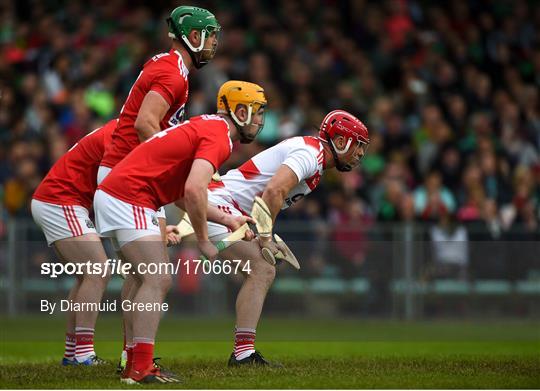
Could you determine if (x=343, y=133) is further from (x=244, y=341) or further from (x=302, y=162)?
(x=244, y=341)

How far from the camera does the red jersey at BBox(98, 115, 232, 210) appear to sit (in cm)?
998

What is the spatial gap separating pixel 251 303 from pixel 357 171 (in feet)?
32.6

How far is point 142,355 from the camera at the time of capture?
31.9ft

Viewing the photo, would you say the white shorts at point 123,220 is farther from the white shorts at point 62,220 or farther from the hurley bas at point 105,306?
the white shorts at point 62,220

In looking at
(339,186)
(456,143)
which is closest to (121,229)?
(339,186)

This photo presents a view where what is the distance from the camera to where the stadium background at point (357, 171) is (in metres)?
16.0

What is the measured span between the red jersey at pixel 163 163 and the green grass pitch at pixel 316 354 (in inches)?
56.6

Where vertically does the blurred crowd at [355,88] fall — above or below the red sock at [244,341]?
above

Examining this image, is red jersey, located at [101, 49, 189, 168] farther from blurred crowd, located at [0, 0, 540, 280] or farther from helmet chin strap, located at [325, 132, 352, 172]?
blurred crowd, located at [0, 0, 540, 280]

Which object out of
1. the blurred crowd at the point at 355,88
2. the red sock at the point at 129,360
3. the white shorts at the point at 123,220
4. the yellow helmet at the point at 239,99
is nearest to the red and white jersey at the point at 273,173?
the yellow helmet at the point at 239,99

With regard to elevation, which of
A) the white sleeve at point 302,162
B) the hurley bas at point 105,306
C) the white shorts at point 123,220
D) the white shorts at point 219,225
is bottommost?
the hurley bas at point 105,306

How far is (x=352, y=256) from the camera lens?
18.3 metres

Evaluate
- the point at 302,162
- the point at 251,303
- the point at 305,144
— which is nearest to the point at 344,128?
the point at 305,144

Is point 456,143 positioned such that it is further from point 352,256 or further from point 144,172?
point 144,172
